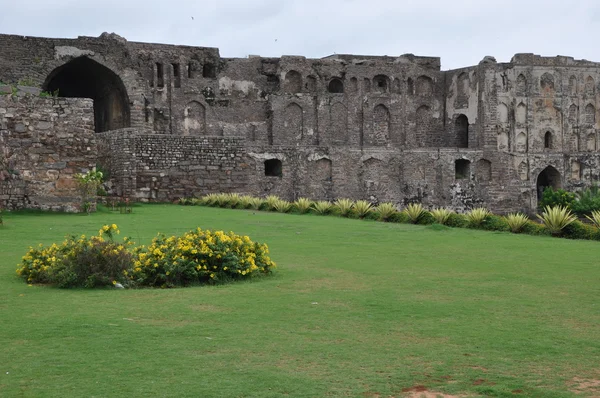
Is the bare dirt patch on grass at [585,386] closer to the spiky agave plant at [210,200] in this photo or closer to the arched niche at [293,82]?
the spiky agave plant at [210,200]

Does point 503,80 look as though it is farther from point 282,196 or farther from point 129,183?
point 129,183

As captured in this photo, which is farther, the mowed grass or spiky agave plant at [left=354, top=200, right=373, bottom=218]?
spiky agave plant at [left=354, top=200, right=373, bottom=218]

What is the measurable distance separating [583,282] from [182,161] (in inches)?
714

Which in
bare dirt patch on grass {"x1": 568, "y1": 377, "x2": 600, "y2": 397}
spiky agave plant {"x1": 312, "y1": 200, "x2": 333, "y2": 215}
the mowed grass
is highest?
spiky agave plant {"x1": 312, "y1": 200, "x2": 333, "y2": 215}

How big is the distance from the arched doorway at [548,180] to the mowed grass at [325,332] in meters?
32.5

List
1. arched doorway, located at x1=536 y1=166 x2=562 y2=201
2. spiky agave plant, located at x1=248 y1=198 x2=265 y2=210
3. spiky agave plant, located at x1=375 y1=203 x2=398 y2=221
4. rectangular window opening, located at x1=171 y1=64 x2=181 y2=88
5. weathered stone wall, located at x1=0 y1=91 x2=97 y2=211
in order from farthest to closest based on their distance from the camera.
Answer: arched doorway, located at x1=536 y1=166 x2=562 y2=201 → rectangular window opening, located at x1=171 y1=64 x2=181 y2=88 → spiky agave plant, located at x1=248 y1=198 x2=265 y2=210 → spiky agave plant, located at x1=375 y1=203 x2=398 y2=221 → weathered stone wall, located at x1=0 y1=91 x2=97 y2=211

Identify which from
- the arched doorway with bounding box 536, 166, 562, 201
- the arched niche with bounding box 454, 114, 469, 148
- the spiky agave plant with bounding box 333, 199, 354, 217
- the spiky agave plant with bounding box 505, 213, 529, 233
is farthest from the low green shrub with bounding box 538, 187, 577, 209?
the spiky agave plant with bounding box 505, 213, 529, 233

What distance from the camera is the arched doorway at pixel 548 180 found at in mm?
42062

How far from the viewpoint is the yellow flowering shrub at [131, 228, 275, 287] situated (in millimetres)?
8891

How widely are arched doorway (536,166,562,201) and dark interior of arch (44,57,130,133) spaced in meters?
21.3

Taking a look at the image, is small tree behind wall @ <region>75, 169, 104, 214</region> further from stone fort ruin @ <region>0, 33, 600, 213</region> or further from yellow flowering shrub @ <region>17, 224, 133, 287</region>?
yellow flowering shrub @ <region>17, 224, 133, 287</region>

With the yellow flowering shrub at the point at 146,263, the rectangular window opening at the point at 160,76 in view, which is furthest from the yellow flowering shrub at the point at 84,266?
the rectangular window opening at the point at 160,76

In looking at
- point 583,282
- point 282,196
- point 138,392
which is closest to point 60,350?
point 138,392

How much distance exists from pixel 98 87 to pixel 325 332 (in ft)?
107
